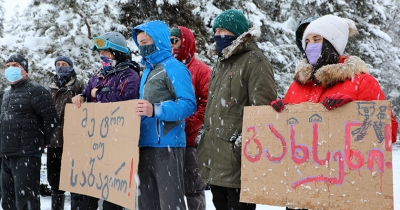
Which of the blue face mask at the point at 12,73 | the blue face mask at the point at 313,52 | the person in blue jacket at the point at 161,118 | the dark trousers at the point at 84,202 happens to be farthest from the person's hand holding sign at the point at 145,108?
the blue face mask at the point at 12,73

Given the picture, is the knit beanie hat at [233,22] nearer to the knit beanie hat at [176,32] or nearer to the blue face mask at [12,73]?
the knit beanie hat at [176,32]

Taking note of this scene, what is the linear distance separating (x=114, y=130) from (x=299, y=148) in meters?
1.74

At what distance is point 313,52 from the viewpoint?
9.93 feet

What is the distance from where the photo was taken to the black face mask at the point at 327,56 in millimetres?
2945

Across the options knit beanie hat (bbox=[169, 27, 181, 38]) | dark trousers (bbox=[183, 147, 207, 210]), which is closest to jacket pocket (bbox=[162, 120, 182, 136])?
dark trousers (bbox=[183, 147, 207, 210])

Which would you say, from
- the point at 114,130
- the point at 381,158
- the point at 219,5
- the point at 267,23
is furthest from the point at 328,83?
the point at 267,23

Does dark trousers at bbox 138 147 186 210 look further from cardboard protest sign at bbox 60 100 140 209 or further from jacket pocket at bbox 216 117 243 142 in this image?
jacket pocket at bbox 216 117 243 142

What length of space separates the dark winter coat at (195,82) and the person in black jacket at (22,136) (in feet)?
5.54

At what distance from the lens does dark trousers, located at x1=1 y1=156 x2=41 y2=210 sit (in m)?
4.87

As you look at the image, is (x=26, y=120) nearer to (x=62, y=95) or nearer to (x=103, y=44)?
(x=62, y=95)

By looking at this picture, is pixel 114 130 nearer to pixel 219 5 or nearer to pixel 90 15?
pixel 90 15

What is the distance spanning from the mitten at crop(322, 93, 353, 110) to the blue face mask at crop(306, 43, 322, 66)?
395mm

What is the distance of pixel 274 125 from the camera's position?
303cm

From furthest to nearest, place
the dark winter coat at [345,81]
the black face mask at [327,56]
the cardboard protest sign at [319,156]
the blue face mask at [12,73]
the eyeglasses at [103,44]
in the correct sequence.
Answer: the blue face mask at [12,73] → the eyeglasses at [103,44] → the black face mask at [327,56] → the dark winter coat at [345,81] → the cardboard protest sign at [319,156]
